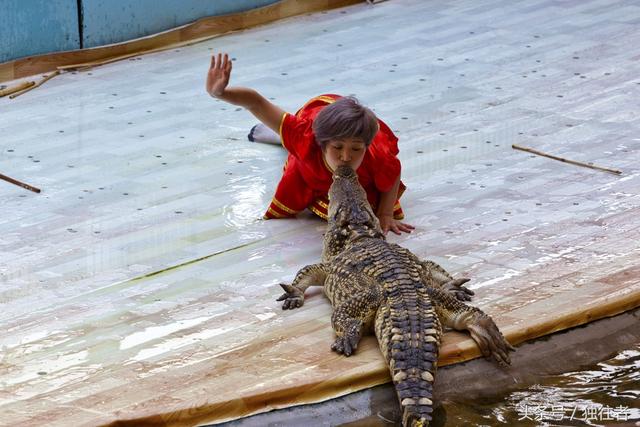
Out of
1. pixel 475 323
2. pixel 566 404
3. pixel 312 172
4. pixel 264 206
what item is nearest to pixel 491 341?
pixel 475 323

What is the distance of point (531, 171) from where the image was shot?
17.1ft

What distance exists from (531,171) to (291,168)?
109cm

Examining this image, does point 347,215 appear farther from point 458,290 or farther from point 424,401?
point 424,401

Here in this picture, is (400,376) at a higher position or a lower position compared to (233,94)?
lower

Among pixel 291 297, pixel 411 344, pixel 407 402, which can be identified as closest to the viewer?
pixel 407 402

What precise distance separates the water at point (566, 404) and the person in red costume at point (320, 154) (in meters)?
0.97

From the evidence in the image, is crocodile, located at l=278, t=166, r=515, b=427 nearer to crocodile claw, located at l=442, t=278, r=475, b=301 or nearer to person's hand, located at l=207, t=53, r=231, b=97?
crocodile claw, located at l=442, t=278, r=475, b=301

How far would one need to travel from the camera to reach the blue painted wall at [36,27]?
6.21 m

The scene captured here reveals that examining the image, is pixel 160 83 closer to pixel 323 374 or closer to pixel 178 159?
pixel 178 159

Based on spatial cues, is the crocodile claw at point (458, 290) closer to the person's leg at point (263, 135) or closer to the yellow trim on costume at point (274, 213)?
the yellow trim on costume at point (274, 213)

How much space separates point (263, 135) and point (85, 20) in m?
1.51

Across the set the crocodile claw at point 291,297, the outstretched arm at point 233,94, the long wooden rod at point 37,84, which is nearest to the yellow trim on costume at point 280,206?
the outstretched arm at point 233,94

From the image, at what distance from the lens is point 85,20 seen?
6.51 meters

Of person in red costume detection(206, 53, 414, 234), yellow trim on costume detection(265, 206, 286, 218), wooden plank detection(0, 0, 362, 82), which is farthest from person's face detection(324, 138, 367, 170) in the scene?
wooden plank detection(0, 0, 362, 82)
